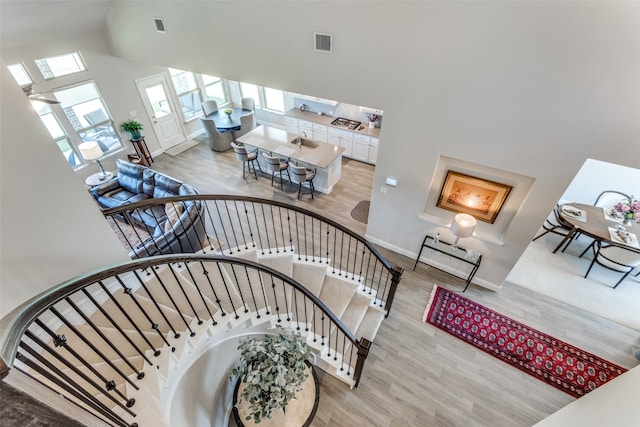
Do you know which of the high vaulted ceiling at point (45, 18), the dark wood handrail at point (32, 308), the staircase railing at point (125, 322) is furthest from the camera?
the high vaulted ceiling at point (45, 18)

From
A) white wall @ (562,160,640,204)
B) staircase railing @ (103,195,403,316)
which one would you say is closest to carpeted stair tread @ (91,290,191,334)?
staircase railing @ (103,195,403,316)

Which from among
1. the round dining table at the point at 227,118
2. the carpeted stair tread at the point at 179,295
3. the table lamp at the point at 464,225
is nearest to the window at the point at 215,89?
the round dining table at the point at 227,118

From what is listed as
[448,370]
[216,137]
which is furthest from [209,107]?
[448,370]

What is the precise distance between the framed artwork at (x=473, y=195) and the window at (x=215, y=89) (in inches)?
318

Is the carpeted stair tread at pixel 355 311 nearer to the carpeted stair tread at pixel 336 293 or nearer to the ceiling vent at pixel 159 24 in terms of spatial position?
the carpeted stair tread at pixel 336 293

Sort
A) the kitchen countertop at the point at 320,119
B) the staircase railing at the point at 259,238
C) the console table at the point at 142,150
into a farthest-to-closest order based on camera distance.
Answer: the kitchen countertop at the point at 320,119, the console table at the point at 142,150, the staircase railing at the point at 259,238

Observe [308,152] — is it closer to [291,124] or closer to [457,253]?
[291,124]

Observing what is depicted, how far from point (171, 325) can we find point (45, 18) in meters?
6.06

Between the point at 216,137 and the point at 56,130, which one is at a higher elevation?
the point at 56,130

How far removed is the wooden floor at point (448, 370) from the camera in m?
3.47

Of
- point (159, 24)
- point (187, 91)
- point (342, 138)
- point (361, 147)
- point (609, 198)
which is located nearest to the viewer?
point (159, 24)

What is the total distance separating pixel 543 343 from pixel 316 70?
508 cm

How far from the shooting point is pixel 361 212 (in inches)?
248

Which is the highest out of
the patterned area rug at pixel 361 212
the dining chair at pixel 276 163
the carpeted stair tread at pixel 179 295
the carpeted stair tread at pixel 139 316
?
the carpeted stair tread at pixel 139 316
